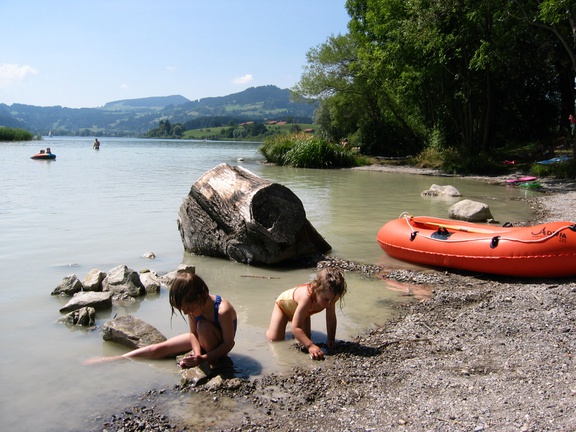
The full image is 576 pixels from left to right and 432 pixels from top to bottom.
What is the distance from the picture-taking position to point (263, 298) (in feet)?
21.8

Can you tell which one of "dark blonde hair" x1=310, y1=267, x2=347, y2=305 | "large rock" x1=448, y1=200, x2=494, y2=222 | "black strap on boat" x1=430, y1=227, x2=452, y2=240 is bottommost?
"large rock" x1=448, y1=200, x2=494, y2=222

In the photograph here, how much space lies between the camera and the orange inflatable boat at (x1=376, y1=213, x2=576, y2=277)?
22.3 ft

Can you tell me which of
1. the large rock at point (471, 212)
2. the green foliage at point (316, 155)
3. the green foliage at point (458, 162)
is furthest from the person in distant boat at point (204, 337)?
the green foliage at point (316, 155)

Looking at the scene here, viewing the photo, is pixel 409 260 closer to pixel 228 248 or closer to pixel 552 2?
pixel 228 248

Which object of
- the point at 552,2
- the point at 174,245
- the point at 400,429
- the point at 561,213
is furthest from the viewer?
the point at 552,2

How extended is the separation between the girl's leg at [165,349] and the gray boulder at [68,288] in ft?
7.12

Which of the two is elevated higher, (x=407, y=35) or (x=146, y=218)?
(x=407, y=35)

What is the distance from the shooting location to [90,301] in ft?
19.9

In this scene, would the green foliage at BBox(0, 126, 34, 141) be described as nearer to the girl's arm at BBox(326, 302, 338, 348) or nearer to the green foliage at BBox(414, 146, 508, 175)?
the green foliage at BBox(414, 146, 508, 175)

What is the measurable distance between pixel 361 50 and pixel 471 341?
2768 cm

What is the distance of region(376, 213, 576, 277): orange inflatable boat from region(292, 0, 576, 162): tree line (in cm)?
1260

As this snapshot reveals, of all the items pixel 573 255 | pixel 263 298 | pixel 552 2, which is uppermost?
pixel 552 2

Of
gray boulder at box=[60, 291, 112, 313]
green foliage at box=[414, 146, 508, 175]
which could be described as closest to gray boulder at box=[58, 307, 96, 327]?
gray boulder at box=[60, 291, 112, 313]

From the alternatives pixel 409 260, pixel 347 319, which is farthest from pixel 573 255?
pixel 347 319
